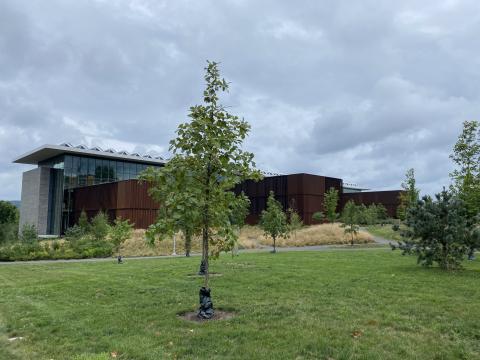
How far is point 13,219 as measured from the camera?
57812mm

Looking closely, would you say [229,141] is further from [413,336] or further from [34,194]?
[34,194]

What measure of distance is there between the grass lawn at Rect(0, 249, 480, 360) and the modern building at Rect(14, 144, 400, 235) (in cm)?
2991

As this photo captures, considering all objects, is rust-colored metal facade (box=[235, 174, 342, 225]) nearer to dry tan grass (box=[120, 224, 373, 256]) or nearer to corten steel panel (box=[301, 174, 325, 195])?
corten steel panel (box=[301, 174, 325, 195])

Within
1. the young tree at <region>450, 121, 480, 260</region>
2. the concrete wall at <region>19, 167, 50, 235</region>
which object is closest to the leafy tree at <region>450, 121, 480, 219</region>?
the young tree at <region>450, 121, 480, 260</region>

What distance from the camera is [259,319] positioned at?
Answer: 6754mm

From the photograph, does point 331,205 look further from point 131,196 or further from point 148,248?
point 148,248

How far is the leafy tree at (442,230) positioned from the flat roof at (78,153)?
143 feet

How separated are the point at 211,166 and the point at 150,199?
114 feet

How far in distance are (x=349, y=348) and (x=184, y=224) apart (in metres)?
3.20

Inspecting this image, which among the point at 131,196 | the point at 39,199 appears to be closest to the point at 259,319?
the point at 131,196

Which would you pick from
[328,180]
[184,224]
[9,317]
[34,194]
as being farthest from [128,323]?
[34,194]

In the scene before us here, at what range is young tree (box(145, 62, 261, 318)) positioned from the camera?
722 cm

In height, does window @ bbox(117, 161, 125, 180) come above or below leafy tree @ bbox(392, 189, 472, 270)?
above

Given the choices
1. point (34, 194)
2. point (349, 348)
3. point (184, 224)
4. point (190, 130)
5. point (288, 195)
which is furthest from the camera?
point (34, 194)
